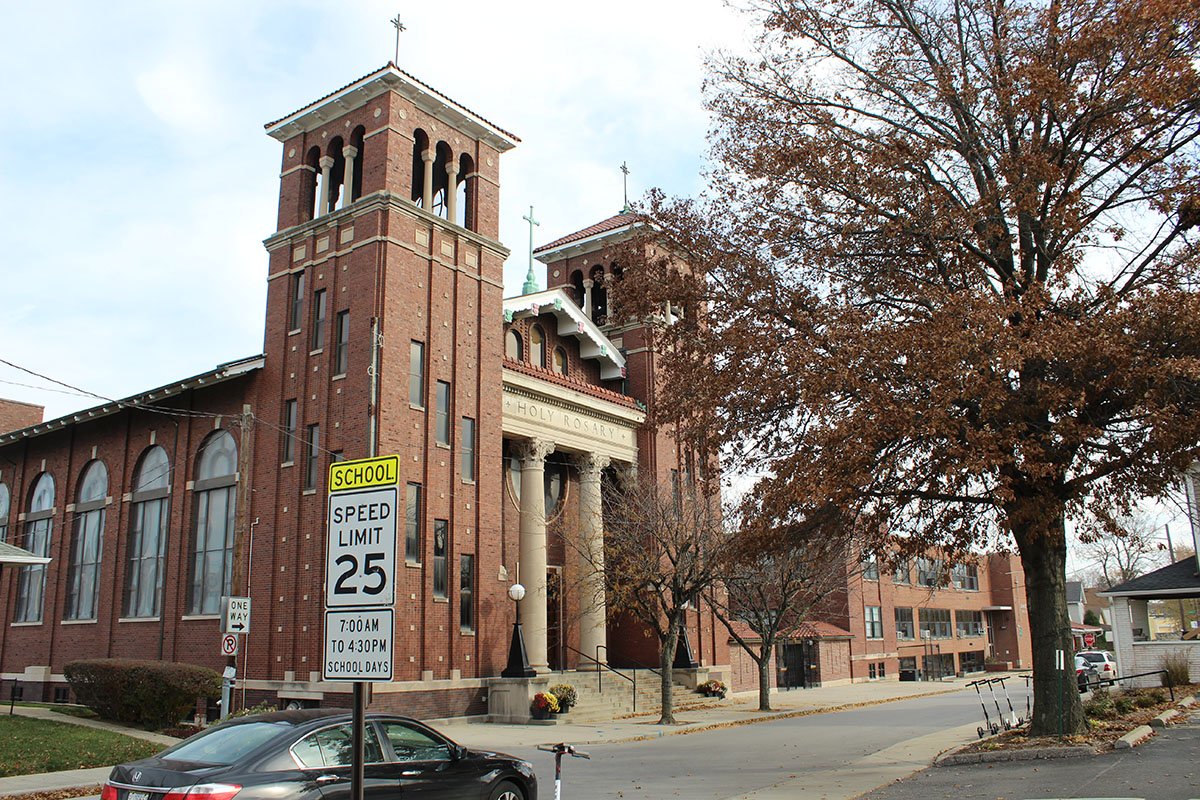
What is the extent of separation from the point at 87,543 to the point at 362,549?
3397cm

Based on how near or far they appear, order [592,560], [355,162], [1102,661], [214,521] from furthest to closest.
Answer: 1. [1102,661]
2. [592,560]
3. [214,521]
4. [355,162]

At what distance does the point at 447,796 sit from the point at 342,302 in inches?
814

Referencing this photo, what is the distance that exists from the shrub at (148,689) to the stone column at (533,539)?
930 cm

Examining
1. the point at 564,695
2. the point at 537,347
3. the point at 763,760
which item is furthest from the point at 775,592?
the point at 763,760

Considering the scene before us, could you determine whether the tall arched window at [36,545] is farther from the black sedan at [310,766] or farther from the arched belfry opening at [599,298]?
the black sedan at [310,766]

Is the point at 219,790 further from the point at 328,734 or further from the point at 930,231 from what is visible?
the point at 930,231

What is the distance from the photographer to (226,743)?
8.67 meters

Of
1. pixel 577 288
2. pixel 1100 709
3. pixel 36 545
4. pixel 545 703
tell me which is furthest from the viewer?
Result: pixel 577 288

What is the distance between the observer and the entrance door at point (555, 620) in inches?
1331

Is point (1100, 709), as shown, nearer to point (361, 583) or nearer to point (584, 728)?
point (584, 728)

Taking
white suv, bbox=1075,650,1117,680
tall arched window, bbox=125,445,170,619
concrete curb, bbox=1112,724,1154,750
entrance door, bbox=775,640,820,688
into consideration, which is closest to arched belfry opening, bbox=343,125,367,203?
tall arched window, bbox=125,445,170,619

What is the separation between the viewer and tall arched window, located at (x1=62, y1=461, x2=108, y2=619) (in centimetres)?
3459

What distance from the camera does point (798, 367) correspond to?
15.1 metres

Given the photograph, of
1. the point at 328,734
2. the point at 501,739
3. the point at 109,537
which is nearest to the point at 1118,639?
the point at 501,739
